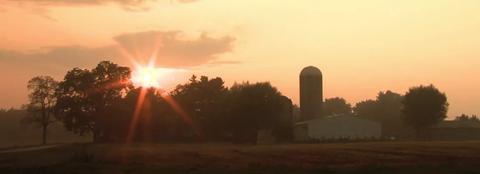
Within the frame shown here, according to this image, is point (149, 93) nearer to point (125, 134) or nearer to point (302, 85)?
point (125, 134)

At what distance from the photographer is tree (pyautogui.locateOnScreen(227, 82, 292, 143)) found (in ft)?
375

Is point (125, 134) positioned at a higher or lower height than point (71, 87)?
lower

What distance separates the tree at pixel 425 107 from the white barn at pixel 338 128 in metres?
13.7

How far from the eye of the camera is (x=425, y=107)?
427 ft

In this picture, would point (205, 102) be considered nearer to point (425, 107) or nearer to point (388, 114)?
point (425, 107)

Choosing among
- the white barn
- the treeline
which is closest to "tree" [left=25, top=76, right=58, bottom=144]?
the treeline

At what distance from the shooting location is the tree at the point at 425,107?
426 ft

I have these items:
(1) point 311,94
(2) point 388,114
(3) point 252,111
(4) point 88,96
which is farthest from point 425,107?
(4) point 88,96

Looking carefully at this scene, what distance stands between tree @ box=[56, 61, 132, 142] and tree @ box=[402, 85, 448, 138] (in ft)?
175

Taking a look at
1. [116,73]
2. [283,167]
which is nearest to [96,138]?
[116,73]

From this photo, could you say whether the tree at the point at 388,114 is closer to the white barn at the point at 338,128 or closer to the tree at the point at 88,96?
the white barn at the point at 338,128

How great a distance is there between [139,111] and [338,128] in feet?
109

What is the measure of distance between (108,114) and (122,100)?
4718mm

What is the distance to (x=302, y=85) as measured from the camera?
138 meters
